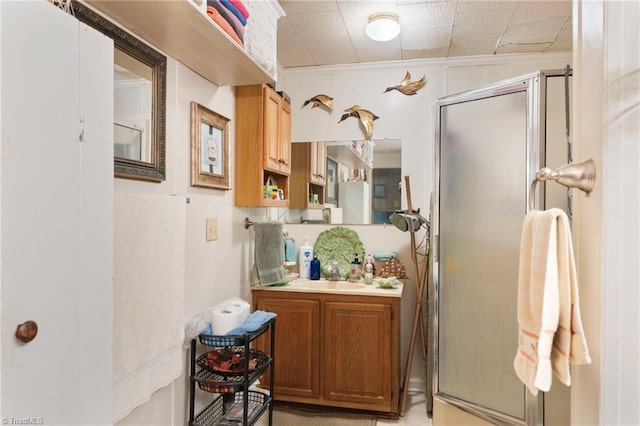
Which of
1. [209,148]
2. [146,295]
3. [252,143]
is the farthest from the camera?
[252,143]

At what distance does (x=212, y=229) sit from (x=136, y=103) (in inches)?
30.9

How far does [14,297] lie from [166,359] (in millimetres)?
1048

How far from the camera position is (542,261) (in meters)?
0.74

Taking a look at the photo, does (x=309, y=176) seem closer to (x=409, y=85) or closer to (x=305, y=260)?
(x=305, y=260)

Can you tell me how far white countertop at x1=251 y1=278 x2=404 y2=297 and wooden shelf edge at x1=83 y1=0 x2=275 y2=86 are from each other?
1340 millimetres

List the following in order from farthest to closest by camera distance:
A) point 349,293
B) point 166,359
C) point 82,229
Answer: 1. point 349,293
2. point 166,359
3. point 82,229

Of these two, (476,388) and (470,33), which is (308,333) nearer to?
(476,388)

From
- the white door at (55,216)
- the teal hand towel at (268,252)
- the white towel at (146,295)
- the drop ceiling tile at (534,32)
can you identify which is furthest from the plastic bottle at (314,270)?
the white door at (55,216)

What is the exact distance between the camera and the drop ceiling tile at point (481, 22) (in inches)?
88.6

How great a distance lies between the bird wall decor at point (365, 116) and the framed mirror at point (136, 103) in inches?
67.7

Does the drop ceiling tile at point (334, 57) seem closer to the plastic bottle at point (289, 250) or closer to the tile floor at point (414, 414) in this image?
the plastic bottle at point (289, 250)

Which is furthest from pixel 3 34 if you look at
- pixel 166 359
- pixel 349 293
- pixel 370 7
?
pixel 349 293

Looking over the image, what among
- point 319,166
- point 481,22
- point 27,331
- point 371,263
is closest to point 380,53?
point 481,22

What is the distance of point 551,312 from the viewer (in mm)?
688
